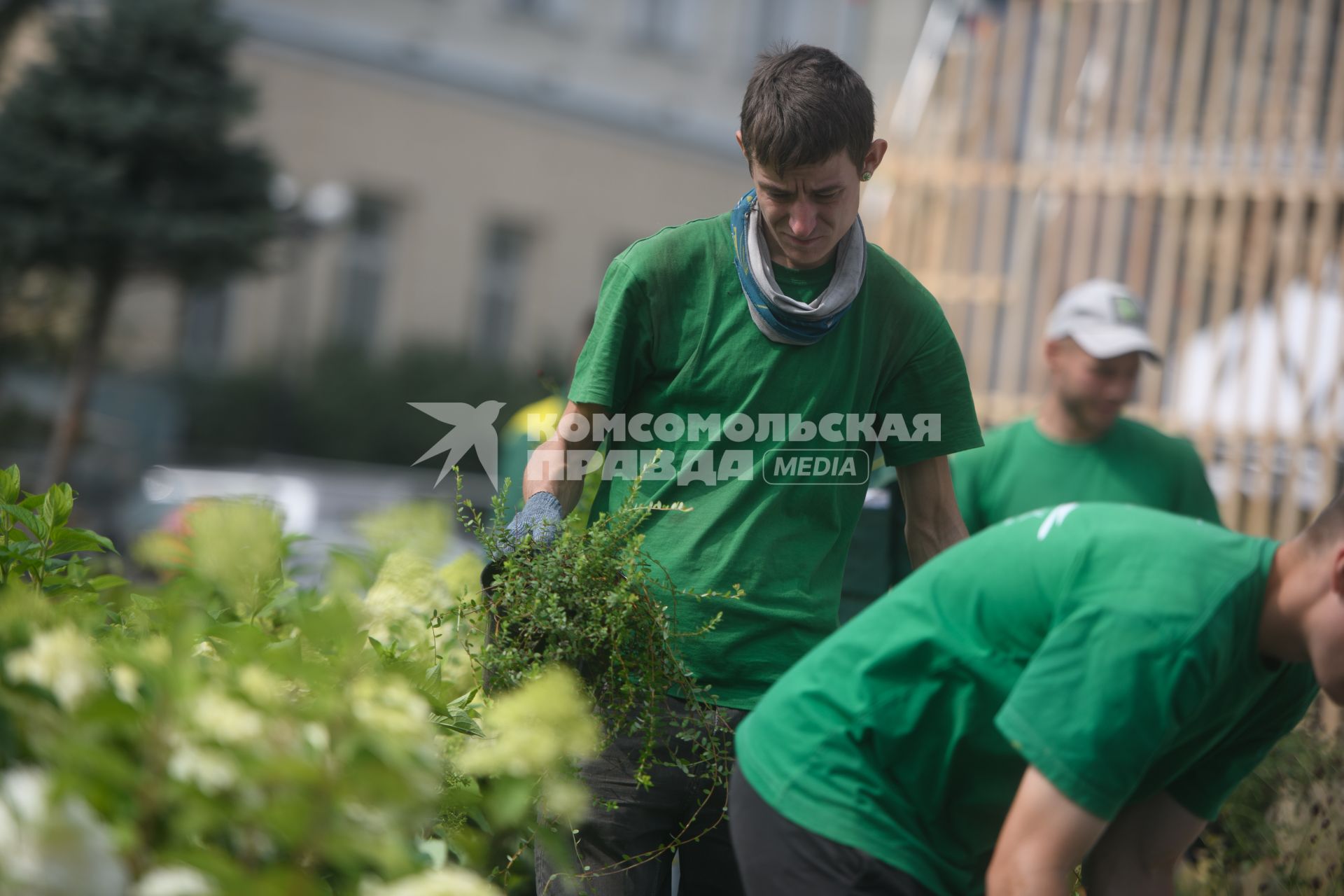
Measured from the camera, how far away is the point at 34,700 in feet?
4.54

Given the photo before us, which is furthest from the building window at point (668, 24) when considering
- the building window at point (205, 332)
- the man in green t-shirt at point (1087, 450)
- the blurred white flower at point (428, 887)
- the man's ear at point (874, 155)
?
the blurred white flower at point (428, 887)

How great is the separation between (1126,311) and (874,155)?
6.82ft

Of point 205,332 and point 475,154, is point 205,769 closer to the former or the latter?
point 205,332

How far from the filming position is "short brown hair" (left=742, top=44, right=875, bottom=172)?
7.34 feet

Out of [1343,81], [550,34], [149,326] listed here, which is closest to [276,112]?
[149,326]

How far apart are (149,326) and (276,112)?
3.29 m

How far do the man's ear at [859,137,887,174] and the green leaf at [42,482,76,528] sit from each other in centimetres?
138

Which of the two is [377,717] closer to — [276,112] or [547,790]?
[547,790]

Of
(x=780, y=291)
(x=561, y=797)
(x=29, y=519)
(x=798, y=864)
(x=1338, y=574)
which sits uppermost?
(x=780, y=291)

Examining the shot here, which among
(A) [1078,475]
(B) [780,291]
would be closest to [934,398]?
(B) [780,291]

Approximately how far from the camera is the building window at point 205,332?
19.9 meters

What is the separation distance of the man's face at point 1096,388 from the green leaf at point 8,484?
2685 mm

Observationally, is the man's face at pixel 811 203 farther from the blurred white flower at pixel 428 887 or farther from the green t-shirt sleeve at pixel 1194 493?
the green t-shirt sleeve at pixel 1194 493

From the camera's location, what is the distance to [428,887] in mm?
1254
